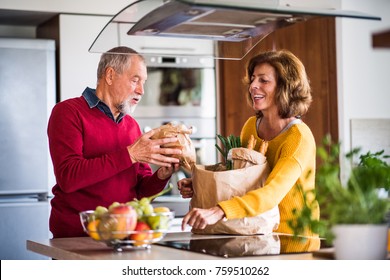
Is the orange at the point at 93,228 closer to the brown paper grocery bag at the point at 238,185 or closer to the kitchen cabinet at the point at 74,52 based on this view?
the brown paper grocery bag at the point at 238,185

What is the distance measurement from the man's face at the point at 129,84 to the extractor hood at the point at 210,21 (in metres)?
0.20

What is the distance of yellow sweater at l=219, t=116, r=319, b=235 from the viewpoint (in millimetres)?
2248

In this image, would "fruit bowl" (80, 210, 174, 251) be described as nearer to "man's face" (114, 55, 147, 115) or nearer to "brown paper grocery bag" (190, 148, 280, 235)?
"brown paper grocery bag" (190, 148, 280, 235)

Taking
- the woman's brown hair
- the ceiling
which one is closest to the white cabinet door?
the ceiling

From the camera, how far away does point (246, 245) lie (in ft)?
7.06

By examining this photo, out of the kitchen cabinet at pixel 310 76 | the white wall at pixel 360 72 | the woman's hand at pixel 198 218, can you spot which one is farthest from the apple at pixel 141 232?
the white wall at pixel 360 72

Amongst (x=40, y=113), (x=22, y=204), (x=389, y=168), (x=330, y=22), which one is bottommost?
(x=22, y=204)

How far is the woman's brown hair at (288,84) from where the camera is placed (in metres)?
2.62

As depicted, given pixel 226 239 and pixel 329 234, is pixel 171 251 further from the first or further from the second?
pixel 329 234

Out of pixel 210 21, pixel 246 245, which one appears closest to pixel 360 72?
pixel 210 21

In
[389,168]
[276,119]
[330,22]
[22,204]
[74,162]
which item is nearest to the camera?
[389,168]

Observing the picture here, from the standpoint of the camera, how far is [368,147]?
4414 mm

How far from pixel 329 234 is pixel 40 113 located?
2652 mm

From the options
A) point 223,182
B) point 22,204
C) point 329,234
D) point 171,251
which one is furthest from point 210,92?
point 329,234
